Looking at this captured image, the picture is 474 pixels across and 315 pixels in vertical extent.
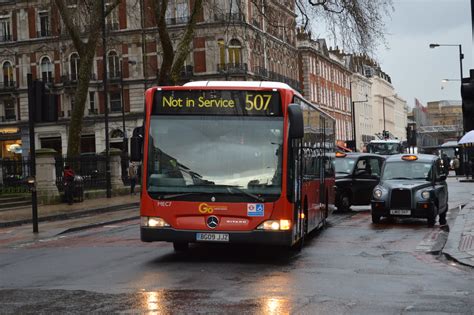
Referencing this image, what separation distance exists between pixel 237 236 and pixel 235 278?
1.52m

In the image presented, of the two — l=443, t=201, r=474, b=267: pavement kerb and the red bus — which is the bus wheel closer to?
the red bus

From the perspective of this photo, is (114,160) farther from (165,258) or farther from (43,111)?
(165,258)

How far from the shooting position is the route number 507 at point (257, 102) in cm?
1236

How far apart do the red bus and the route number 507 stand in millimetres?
16

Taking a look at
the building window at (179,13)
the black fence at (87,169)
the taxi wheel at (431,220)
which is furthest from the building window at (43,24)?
the taxi wheel at (431,220)

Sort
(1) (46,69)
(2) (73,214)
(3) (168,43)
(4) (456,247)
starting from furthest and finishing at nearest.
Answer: (1) (46,69), (3) (168,43), (2) (73,214), (4) (456,247)

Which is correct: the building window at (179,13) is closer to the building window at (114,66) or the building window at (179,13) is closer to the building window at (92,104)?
the building window at (114,66)

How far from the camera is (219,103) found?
12.4 m

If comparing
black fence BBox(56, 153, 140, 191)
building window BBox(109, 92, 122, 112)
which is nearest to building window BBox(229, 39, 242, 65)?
building window BBox(109, 92, 122, 112)

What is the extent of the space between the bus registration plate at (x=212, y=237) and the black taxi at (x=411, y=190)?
8.40 metres

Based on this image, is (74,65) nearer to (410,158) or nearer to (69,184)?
(69,184)

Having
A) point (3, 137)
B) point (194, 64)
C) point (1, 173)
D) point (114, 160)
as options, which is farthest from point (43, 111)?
point (3, 137)

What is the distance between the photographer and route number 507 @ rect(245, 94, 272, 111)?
40.5ft

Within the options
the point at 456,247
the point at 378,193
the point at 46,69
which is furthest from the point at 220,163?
the point at 46,69
